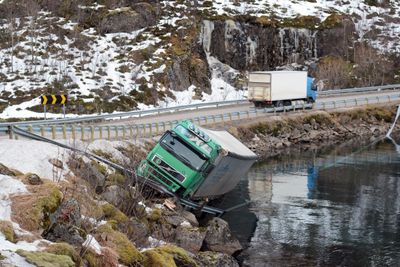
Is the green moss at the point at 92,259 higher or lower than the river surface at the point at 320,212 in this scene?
higher

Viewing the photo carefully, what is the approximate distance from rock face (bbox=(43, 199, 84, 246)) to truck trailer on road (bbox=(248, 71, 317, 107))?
138ft

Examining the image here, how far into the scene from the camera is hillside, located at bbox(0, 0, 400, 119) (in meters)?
64.7

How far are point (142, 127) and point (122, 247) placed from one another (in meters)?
24.7

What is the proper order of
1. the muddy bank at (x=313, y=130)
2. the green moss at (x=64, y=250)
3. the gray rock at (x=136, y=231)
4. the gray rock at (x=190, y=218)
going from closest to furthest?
the green moss at (x=64, y=250)
the gray rock at (x=136, y=231)
the gray rock at (x=190, y=218)
the muddy bank at (x=313, y=130)

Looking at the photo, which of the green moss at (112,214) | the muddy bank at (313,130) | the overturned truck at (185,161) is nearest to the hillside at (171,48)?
the muddy bank at (313,130)

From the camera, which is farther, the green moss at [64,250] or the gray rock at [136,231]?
the gray rock at [136,231]

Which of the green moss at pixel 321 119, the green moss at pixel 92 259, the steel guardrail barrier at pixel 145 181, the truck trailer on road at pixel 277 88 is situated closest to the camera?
the green moss at pixel 92 259

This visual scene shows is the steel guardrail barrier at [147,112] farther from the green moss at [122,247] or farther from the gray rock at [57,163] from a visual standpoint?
the green moss at [122,247]

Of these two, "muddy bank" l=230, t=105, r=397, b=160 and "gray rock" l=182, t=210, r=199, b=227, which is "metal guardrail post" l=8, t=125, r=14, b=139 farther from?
"muddy bank" l=230, t=105, r=397, b=160

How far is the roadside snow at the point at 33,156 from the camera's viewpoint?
A: 76.3ft

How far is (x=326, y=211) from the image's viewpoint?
31.7 metres

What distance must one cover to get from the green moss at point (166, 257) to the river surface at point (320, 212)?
5575mm

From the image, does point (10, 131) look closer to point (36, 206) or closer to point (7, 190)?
point (7, 190)

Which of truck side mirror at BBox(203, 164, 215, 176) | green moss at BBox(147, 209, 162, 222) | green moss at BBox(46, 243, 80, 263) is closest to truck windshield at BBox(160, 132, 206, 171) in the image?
truck side mirror at BBox(203, 164, 215, 176)
